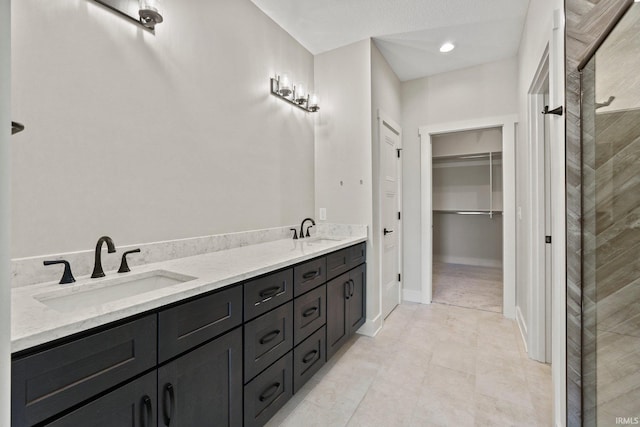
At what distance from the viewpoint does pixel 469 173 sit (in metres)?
5.35

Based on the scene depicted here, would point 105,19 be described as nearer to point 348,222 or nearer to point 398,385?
point 348,222

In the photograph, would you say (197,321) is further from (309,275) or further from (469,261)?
(469,261)

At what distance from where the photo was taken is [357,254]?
255 centimetres

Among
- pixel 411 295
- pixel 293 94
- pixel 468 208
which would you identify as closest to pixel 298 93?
pixel 293 94

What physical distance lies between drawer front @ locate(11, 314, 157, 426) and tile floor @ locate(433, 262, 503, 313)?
11.1 feet

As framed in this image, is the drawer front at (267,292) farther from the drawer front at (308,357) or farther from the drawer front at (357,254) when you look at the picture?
the drawer front at (357,254)

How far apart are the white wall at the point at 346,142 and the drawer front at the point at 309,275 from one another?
845mm

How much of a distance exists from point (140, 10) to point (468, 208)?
17.8 ft

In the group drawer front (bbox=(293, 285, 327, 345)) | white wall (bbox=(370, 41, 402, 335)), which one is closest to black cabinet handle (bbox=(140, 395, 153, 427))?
drawer front (bbox=(293, 285, 327, 345))

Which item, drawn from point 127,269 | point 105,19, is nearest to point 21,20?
point 105,19

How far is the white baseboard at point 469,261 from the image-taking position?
5.25m

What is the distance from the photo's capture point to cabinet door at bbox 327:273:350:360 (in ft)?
6.92

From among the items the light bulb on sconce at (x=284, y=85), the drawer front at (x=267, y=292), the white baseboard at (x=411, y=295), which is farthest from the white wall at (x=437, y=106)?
the drawer front at (x=267, y=292)

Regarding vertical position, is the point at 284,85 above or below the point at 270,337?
above
